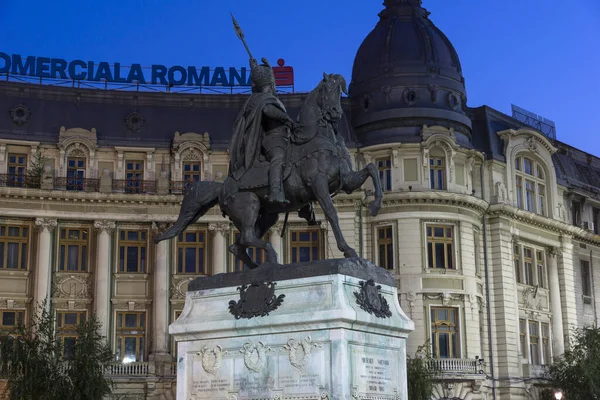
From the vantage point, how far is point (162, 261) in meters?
53.8

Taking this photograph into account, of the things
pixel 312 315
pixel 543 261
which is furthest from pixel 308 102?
pixel 543 261

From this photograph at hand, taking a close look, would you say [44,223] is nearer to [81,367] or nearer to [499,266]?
[81,367]

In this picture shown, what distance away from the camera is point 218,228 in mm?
54500

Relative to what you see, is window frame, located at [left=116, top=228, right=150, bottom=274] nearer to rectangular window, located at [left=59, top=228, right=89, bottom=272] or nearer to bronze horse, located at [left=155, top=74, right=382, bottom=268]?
rectangular window, located at [left=59, top=228, right=89, bottom=272]

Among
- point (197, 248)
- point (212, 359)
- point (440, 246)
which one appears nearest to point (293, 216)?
point (197, 248)

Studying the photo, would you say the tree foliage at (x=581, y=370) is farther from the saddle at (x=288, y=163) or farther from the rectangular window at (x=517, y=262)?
the saddle at (x=288, y=163)

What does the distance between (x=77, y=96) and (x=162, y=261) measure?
10093 millimetres

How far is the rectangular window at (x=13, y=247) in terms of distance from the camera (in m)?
53.0

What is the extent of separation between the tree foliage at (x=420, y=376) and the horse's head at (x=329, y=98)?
2860cm

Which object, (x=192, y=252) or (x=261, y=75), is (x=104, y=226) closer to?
(x=192, y=252)

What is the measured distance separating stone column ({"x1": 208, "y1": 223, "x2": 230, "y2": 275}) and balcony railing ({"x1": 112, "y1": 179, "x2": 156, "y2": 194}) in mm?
3654

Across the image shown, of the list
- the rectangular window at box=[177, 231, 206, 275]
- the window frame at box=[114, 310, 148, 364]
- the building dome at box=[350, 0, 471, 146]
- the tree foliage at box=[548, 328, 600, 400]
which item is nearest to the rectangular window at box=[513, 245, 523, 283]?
the tree foliage at box=[548, 328, 600, 400]

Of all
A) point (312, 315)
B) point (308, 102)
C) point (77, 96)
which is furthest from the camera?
point (77, 96)

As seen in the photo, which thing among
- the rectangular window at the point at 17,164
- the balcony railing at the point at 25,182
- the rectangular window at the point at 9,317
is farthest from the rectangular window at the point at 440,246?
the rectangular window at the point at 17,164
